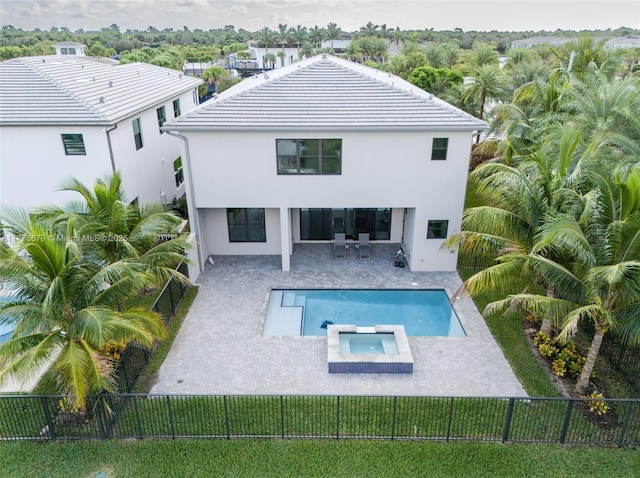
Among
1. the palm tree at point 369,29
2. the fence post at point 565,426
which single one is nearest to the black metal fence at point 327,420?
the fence post at point 565,426

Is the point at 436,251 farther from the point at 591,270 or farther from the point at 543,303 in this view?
the point at 591,270

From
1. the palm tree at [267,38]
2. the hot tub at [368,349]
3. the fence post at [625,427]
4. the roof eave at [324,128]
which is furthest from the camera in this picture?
the palm tree at [267,38]

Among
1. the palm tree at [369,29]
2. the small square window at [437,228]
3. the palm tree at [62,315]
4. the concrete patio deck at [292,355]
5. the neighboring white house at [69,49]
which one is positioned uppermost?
the palm tree at [369,29]

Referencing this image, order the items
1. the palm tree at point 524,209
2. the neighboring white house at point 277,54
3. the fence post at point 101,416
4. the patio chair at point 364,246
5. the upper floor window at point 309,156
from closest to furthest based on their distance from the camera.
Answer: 1. the fence post at point 101,416
2. the palm tree at point 524,209
3. the upper floor window at point 309,156
4. the patio chair at point 364,246
5. the neighboring white house at point 277,54

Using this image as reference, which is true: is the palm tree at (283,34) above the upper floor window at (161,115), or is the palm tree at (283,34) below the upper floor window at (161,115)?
above

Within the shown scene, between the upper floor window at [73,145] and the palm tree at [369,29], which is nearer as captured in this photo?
the upper floor window at [73,145]

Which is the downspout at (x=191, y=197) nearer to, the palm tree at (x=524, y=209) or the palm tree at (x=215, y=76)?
the palm tree at (x=524, y=209)

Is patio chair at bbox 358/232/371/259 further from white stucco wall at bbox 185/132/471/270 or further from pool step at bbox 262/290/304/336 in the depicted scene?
pool step at bbox 262/290/304/336
